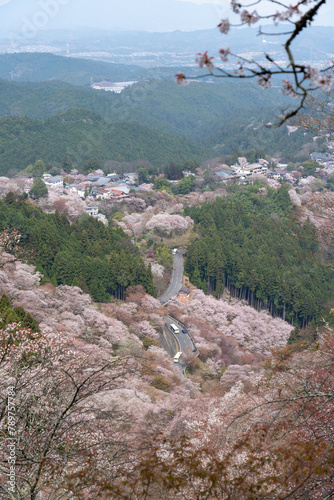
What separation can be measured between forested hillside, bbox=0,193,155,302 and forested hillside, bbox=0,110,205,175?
113 feet

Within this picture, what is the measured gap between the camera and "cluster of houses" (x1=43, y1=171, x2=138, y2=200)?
46594 millimetres

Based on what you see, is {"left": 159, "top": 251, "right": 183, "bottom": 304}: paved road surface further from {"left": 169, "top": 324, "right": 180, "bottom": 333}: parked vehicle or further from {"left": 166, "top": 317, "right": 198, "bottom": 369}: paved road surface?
{"left": 169, "top": 324, "right": 180, "bottom": 333}: parked vehicle

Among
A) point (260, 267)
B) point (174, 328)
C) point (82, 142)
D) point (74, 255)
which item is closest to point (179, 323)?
point (174, 328)

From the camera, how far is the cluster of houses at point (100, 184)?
1834 inches

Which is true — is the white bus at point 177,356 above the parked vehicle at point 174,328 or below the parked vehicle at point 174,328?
above

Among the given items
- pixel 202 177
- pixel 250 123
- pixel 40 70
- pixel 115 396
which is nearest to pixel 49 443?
pixel 115 396

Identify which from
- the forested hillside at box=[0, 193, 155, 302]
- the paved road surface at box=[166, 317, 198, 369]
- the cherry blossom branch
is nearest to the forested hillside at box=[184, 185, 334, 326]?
the paved road surface at box=[166, 317, 198, 369]

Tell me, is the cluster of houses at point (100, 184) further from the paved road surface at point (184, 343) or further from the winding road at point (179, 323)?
the paved road surface at point (184, 343)

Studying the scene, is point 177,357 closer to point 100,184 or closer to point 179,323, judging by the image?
point 179,323

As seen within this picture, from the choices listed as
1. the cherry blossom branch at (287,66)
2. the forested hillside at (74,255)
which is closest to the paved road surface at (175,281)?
the forested hillside at (74,255)

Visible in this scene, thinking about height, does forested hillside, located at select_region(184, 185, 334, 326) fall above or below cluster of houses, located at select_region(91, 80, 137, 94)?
below

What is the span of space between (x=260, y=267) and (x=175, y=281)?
596cm

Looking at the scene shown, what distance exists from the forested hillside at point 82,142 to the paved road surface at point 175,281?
33196mm

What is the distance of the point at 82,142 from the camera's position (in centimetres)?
6950
